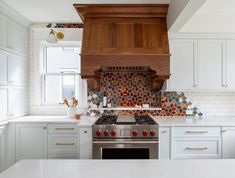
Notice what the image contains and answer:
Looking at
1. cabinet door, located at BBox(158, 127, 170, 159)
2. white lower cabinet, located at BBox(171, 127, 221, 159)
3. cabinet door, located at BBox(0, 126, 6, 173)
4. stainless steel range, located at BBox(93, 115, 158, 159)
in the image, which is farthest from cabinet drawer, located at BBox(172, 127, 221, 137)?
cabinet door, located at BBox(0, 126, 6, 173)

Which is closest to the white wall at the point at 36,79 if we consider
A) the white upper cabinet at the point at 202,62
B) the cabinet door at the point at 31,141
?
the cabinet door at the point at 31,141

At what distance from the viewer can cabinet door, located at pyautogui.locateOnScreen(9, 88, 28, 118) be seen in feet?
9.72

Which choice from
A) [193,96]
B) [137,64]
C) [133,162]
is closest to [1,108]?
[137,64]

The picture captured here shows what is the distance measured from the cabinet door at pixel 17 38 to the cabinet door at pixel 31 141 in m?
1.21

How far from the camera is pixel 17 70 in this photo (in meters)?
3.09

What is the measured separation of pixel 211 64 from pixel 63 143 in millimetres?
2518

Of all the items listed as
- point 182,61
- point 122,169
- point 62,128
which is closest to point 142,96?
point 182,61

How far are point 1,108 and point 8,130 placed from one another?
0.35m

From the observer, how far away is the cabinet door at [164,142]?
2.59m

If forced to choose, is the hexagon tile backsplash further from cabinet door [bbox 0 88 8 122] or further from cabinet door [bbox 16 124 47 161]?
cabinet door [bbox 0 88 8 122]

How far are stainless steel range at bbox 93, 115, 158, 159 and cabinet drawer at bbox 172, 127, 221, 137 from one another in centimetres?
34

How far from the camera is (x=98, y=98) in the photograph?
3367 millimetres

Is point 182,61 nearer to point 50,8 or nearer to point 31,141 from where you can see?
point 50,8

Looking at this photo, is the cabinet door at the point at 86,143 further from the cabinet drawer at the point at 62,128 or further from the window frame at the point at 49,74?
the window frame at the point at 49,74
